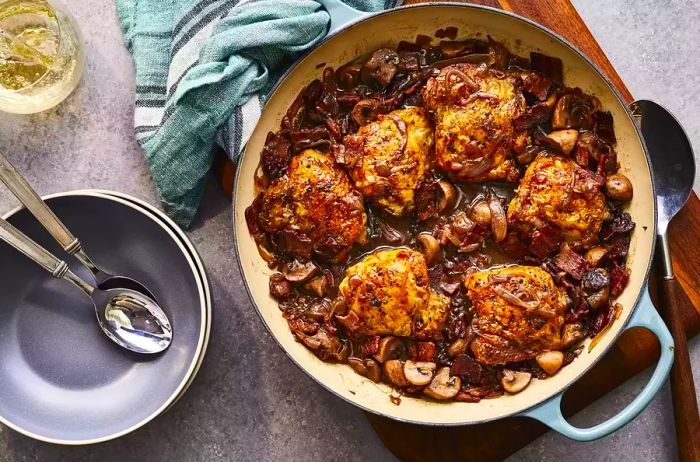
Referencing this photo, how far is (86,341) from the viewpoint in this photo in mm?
4172

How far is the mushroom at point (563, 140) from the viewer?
12.7 feet

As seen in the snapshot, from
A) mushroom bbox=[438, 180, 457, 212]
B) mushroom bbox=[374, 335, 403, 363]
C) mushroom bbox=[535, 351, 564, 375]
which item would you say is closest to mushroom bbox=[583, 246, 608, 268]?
mushroom bbox=[535, 351, 564, 375]

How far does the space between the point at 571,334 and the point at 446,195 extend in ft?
3.14

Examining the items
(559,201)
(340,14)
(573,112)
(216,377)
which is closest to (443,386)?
(559,201)

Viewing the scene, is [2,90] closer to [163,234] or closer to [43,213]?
[43,213]

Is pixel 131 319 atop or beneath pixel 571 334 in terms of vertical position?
beneath

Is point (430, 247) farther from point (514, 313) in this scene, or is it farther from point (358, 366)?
point (358, 366)

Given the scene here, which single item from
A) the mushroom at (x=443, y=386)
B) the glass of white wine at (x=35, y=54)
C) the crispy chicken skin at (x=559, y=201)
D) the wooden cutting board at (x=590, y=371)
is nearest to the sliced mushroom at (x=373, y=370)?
the mushroom at (x=443, y=386)

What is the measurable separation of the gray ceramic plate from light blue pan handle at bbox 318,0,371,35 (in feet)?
4.71

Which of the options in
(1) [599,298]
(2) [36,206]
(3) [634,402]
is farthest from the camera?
(1) [599,298]

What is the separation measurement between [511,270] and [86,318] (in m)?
2.33

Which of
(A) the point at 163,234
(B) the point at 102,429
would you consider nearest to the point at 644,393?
(A) the point at 163,234

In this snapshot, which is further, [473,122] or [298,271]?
[298,271]

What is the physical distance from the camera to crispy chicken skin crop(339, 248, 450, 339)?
3.78m
